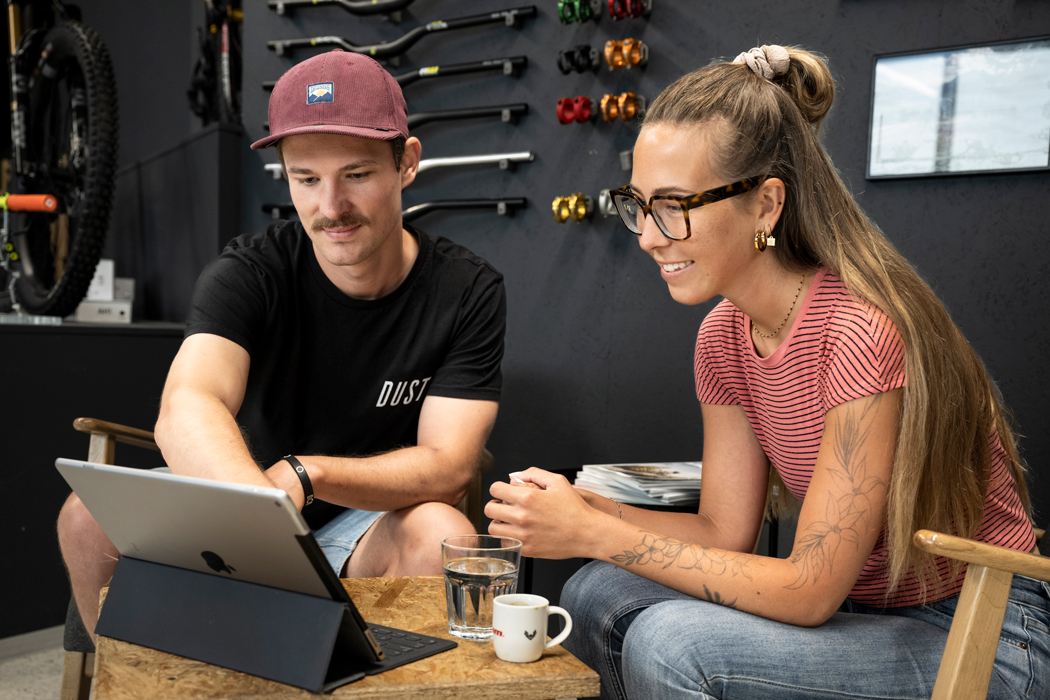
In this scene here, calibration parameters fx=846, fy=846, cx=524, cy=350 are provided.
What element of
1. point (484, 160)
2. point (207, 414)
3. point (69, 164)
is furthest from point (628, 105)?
point (69, 164)

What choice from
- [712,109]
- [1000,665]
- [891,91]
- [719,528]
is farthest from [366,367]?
[891,91]

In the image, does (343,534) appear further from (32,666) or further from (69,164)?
(69,164)

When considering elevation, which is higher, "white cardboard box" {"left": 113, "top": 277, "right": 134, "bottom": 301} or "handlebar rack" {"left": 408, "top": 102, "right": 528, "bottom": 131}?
"handlebar rack" {"left": 408, "top": 102, "right": 528, "bottom": 131}

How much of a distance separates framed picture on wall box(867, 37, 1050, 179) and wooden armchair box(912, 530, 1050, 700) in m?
1.26

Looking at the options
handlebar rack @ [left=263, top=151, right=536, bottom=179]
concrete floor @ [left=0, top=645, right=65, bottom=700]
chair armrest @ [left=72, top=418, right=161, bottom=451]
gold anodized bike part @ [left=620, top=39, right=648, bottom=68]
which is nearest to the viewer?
chair armrest @ [left=72, top=418, right=161, bottom=451]

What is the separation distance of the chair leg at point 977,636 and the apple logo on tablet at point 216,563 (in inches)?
31.6

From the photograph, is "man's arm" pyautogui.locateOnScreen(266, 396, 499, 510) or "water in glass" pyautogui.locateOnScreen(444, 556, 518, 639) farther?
"man's arm" pyautogui.locateOnScreen(266, 396, 499, 510)

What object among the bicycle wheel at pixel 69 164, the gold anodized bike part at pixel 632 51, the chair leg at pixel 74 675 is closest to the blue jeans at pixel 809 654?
the chair leg at pixel 74 675

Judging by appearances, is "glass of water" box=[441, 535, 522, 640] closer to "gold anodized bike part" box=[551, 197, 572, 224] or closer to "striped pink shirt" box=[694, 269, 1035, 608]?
"striped pink shirt" box=[694, 269, 1035, 608]

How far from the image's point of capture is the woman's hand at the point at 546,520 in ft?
3.60

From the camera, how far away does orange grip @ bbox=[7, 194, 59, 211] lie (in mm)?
2936

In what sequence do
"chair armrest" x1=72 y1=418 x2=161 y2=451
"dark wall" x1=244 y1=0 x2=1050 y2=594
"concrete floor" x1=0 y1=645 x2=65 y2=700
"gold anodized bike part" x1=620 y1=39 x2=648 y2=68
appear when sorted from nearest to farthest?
"chair armrest" x1=72 y1=418 x2=161 y2=451 < "dark wall" x1=244 y1=0 x2=1050 y2=594 < "concrete floor" x1=0 y1=645 x2=65 y2=700 < "gold anodized bike part" x1=620 y1=39 x2=648 y2=68

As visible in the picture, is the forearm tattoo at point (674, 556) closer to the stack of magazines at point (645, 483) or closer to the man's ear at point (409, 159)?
the stack of magazines at point (645, 483)

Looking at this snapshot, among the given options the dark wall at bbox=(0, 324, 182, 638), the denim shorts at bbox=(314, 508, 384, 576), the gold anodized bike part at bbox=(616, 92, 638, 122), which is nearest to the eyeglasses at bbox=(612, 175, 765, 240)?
the denim shorts at bbox=(314, 508, 384, 576)
